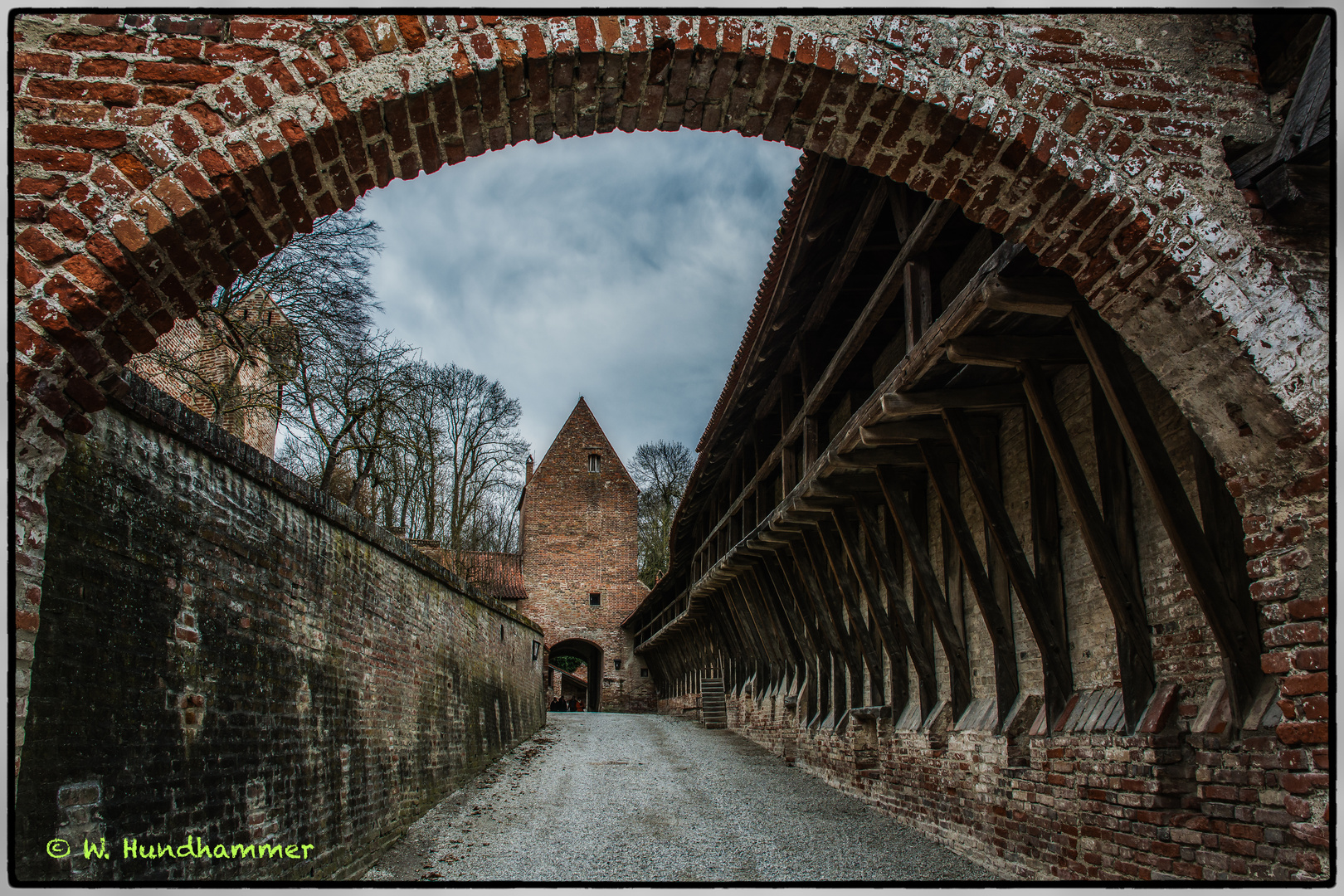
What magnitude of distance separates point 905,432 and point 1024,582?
1.37 metres

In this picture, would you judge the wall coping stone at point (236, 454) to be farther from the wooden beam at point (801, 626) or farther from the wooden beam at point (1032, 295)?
the wooden beam at point (801, 626)

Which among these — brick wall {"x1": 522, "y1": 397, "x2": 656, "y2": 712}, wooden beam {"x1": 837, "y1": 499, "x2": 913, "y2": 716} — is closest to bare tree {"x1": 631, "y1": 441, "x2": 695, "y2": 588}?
brick wall {"x1": 522, "y1": 397, "x2": 656, "y2": 712}

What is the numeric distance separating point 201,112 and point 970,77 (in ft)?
8.86

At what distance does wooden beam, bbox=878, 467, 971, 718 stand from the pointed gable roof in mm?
24432

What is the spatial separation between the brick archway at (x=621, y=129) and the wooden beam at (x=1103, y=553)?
182cm

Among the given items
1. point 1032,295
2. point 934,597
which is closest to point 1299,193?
point 1032,295

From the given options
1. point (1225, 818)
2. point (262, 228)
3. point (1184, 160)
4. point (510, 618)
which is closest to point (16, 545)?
point (262, 228)

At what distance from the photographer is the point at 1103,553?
5.17 metres

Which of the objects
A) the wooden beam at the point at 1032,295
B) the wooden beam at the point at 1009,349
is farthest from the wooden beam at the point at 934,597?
the wooden beam at the point at 1032,295

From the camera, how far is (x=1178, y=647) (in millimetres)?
4953

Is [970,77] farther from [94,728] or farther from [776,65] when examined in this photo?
[94,728]

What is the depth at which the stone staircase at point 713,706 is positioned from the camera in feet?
61.3

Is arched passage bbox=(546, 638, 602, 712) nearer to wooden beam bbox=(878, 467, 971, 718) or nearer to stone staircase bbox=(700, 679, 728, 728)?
stone staircase bbox=(700, 679, 728, 728)

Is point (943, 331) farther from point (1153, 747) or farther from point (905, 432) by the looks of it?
point (1153, 747)
